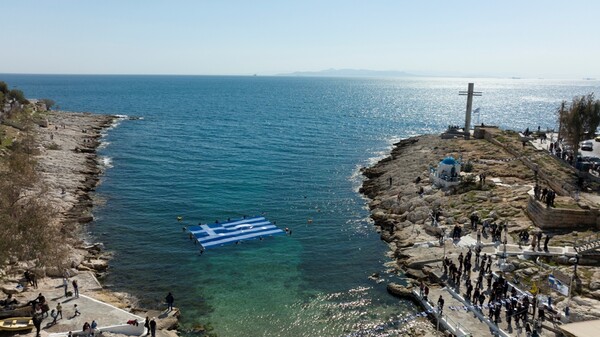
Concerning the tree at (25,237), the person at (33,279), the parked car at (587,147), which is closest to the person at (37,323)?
the tree at (25,237)

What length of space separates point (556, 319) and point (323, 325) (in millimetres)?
12537

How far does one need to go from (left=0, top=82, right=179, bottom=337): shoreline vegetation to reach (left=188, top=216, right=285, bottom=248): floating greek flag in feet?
25.8

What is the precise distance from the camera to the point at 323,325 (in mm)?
27000

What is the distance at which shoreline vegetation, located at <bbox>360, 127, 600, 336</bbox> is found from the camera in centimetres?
2755

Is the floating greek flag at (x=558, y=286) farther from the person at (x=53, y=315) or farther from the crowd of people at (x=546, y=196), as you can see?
the person at (x=53, y=315)

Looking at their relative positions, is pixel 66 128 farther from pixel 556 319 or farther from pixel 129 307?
pixel 556 319

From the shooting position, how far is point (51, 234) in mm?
27109

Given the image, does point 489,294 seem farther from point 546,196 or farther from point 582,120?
point 582,120

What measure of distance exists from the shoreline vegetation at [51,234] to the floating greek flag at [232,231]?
25.8 feet

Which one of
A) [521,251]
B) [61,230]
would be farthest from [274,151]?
[521,251]

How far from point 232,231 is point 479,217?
2131 cm

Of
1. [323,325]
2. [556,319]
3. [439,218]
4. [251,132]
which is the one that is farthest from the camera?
[251,132]

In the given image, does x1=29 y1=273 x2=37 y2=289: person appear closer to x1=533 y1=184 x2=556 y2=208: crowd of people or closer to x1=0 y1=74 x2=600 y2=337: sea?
x1=0 y1=74 x2=600 y2=337: sea

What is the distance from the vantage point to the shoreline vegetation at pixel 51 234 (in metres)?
25.3
